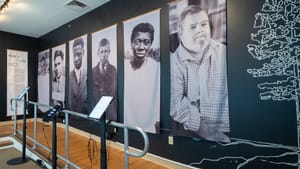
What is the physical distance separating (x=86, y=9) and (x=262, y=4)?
11.3 ft

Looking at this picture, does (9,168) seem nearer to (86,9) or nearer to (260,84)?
(86,9)

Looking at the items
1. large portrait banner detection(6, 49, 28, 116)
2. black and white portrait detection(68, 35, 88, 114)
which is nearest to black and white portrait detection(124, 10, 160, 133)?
black and white portrait detection(68, 35, 88, 114)

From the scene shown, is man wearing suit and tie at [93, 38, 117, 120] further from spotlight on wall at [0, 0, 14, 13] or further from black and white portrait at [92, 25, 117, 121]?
spotlight on wall at [0, 0, 14, 13]

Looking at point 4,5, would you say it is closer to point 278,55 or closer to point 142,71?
point 142,71

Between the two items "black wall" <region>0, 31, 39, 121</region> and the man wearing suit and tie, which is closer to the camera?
the man wearing suit and tie

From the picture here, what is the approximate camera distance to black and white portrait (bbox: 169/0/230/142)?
215 cm

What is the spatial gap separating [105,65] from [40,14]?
2.15 m

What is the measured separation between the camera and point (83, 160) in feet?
9.32

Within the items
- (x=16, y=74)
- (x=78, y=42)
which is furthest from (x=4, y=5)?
(x=16, y=74)

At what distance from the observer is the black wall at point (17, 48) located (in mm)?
5273

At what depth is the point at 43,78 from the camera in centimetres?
566

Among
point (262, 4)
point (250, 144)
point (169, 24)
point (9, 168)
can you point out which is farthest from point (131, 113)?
point (262, 4)

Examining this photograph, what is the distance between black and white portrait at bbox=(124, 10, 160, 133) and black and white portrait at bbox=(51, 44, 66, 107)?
246 centimetres

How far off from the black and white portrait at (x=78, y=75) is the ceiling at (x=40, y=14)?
62 cm
